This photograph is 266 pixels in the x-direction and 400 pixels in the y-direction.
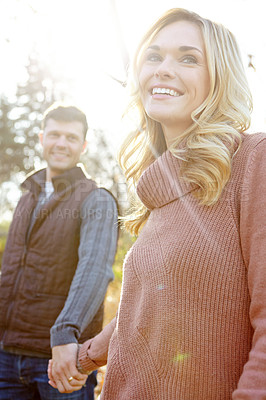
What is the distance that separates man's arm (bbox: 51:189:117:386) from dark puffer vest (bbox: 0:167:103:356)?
0.13 meters

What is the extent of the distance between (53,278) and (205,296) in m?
1.70

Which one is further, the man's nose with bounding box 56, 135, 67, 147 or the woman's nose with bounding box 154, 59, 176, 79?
the man's nose with bounding box 56, 135, 67, 147

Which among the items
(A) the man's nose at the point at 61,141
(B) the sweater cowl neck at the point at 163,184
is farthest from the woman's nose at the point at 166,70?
(A) the man's nose at the point at 61,141

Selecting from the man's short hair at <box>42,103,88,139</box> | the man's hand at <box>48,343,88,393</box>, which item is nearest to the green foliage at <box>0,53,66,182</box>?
the man's short hair at <box>42,103,88,139</box>

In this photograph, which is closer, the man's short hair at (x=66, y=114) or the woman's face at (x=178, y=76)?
the woman's face at (x=178, y=76)

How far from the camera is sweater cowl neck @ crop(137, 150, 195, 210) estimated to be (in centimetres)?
168

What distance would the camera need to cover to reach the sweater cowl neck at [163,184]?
1.68 meters

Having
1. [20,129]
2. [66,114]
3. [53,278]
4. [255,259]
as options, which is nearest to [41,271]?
[53,278]

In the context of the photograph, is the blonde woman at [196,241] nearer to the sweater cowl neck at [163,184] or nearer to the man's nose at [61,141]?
the sweater cowl neck at [163,184]

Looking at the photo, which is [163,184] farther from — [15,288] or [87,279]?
[15,288]

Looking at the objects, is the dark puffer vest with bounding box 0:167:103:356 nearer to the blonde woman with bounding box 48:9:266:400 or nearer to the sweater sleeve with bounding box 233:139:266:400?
the blonde woman with bounding box 48:9:266:400

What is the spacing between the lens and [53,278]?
9.68ft

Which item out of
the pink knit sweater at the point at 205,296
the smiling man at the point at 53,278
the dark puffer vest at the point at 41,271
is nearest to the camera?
the pink knit sweater at the point at 205,296

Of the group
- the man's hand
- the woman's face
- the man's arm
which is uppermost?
the woman's face
